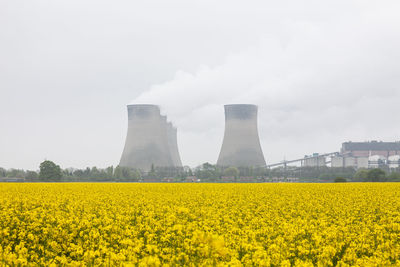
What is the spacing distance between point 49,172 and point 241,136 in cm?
2117

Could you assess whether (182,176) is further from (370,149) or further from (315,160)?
(370,149)

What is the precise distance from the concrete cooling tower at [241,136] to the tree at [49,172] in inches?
751

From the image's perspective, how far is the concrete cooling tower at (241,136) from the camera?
52.5 m

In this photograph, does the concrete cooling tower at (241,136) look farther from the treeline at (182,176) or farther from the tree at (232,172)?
the treeline at (182,176)

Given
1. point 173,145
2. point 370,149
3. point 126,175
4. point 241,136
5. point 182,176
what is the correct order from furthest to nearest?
point 370,149 < point 173,145 < point 182,176 < point 241,136 < point 126,175

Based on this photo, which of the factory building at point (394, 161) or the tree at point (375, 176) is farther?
the factory building at point (394, 161)

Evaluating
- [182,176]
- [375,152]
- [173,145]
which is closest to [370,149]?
[375,152]

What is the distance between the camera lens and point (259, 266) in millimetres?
4941

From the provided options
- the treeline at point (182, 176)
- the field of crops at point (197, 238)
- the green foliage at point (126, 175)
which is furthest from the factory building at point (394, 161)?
the field of crops at point (197, 238)

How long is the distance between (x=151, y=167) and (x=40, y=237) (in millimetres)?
46886

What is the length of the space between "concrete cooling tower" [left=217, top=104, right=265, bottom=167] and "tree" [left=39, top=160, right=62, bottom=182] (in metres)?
19.1

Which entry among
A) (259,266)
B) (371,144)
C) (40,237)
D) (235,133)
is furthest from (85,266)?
(371,144)

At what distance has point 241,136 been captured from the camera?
173 feet

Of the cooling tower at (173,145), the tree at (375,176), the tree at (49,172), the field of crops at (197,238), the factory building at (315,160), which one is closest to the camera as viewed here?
the field of crops at (197,238)
